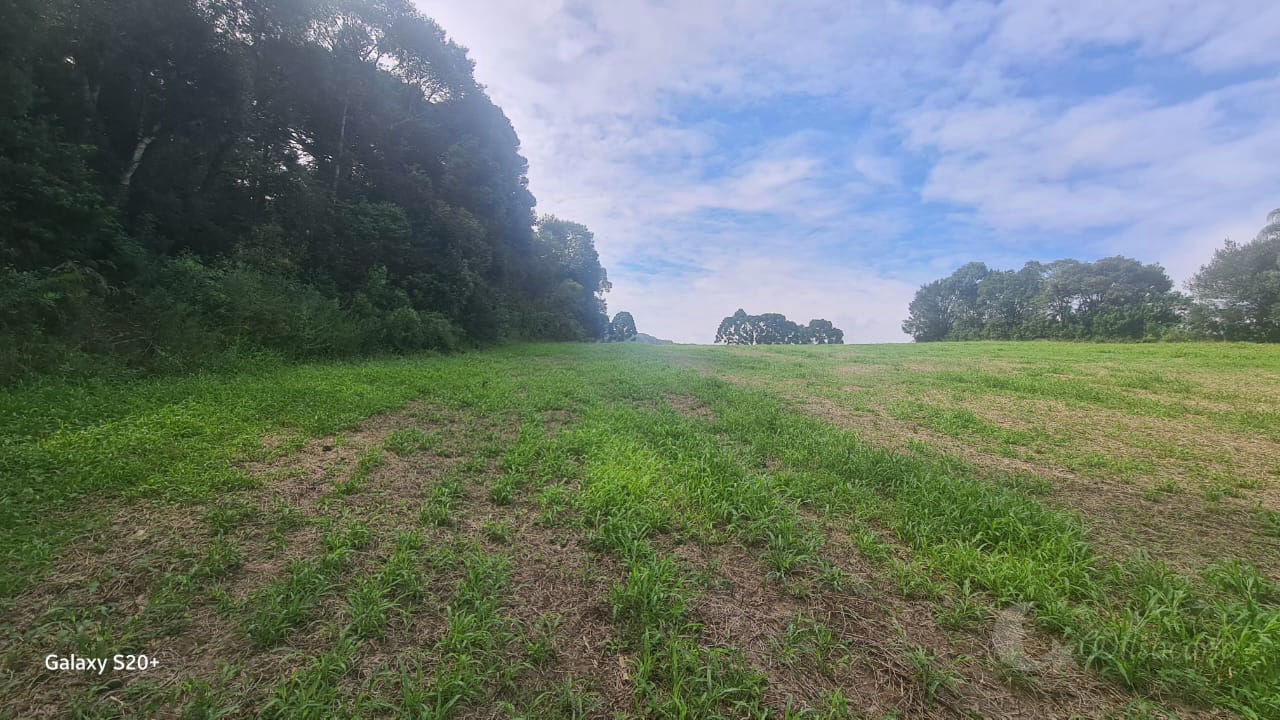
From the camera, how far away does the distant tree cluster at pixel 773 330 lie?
66938 mm

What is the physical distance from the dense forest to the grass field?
4194 mm

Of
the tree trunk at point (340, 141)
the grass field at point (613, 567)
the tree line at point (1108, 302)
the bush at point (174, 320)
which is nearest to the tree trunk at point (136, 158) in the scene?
the bush at point (174, 320)

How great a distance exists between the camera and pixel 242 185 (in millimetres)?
15203

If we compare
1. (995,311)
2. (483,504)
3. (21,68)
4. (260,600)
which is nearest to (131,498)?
(260,600)

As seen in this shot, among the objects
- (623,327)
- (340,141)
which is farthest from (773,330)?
(340,141)

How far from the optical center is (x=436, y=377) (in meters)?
10.5

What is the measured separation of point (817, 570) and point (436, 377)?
391 inches

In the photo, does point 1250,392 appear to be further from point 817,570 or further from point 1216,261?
point 1216,261

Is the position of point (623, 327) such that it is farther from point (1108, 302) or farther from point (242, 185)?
point (1108, 302)

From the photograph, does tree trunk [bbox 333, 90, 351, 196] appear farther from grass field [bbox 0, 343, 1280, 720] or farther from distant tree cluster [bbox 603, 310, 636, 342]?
distant tree cluster [bbox 603, 310, 636, 342]

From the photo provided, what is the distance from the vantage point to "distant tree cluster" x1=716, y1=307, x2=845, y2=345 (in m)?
66.9

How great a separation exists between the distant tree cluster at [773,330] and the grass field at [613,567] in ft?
208

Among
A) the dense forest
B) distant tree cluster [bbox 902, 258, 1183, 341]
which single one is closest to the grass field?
the dense forest

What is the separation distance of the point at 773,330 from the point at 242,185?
65.5 metres
